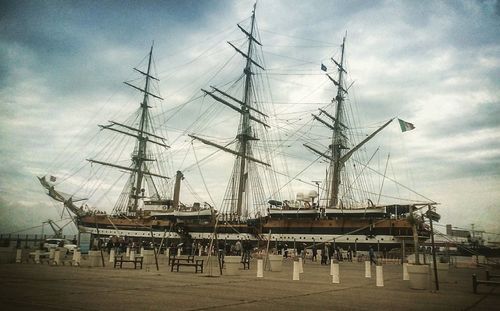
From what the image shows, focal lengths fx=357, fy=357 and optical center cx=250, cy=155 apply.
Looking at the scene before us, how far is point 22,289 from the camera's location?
25.6ft

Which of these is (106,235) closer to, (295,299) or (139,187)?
(139,187)

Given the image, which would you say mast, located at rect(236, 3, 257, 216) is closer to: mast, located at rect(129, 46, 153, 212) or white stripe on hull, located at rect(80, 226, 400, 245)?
white stripe on hull, located at rect(80, 226, 400, 245)

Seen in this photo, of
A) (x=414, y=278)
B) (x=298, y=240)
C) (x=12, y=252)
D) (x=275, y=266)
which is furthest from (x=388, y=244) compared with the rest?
(x=12, y=252)

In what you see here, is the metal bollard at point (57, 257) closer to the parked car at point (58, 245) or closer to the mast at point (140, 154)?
the parked car at point (58, 245)

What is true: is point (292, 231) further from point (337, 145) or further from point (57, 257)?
point (57, 257)

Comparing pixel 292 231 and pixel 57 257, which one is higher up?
pixel 292 231

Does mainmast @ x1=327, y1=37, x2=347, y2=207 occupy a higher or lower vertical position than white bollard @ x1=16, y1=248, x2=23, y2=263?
higher

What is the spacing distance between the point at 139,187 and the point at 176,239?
14578 mm

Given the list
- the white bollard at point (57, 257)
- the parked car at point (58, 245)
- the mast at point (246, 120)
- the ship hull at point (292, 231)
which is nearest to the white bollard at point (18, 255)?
the white bollard at point (57, 257)

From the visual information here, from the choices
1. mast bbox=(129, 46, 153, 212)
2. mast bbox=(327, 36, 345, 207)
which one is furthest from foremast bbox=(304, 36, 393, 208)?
mast bbox=(129, 46, 153, 212)

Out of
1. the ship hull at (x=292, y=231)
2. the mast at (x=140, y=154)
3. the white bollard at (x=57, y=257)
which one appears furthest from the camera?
the mast at (x=140, y=154)

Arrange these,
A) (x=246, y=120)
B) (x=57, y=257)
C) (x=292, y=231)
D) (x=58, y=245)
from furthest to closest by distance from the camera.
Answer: (x=246, y=120), (x=292, y=231), (x=58, y=245), (x=57, y=257)

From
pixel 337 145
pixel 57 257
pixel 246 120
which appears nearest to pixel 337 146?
pixel 337 145

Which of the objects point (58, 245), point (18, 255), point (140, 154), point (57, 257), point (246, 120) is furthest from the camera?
point (140, 154)
